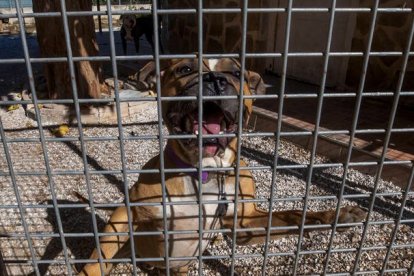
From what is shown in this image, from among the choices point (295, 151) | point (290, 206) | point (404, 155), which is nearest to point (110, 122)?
point (295, 151)

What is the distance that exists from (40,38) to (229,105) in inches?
149

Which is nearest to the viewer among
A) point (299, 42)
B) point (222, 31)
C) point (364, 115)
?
point (364, 115)

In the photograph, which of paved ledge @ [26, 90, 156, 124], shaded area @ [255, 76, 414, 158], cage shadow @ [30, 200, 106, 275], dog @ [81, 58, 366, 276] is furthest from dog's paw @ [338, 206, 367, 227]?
paved ledge @ [26, 90, 156, 124]

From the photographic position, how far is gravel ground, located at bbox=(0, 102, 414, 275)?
7.29 ft

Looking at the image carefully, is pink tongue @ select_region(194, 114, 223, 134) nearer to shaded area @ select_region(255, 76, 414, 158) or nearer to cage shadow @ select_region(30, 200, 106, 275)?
cage shadow @ select_region(30, 200, 106, 275)

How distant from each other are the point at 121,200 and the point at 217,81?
69.1 inches

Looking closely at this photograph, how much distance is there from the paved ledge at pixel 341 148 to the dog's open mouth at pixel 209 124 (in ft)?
3.86

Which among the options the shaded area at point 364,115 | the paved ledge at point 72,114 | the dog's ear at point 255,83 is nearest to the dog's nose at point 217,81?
the dog's ear at point 255,83

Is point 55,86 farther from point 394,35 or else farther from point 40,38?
point 394,35

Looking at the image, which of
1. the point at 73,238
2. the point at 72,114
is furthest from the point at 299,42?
the point at 73,238

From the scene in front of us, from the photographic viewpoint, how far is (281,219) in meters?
1.61

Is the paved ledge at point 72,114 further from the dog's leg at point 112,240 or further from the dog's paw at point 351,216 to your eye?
the dog's paw at point 351,216

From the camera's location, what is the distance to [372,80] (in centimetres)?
495

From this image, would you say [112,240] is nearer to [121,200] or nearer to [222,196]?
[222,196]
